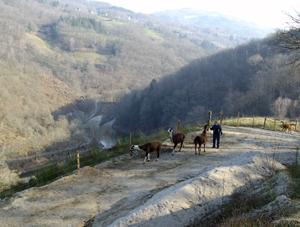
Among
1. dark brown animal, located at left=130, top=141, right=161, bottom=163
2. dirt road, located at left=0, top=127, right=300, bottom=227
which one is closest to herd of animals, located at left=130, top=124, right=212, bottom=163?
dark brown animal, located at left=130, top=141, right=161, bottom=163

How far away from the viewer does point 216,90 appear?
128 metres

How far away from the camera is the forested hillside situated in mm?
99750

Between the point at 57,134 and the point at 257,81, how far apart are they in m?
53.9

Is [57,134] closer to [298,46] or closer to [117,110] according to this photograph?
[117,110]

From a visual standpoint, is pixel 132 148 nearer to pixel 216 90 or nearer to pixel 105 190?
pixel 105 190

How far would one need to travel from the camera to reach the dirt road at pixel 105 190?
1431cm

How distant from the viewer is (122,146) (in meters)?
24.4

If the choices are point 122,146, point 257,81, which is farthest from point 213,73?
point 122,146

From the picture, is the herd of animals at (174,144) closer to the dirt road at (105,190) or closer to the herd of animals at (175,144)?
the herd of animals at (175,144)

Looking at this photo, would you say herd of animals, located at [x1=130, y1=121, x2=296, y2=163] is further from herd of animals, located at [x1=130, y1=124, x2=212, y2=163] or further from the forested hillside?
the forested hillside

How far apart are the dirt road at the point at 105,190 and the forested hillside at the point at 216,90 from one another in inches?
2955

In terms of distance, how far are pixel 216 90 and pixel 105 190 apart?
372ft

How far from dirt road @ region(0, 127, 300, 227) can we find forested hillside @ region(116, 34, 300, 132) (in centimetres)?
7506

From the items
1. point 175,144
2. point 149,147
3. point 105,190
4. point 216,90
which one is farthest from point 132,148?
point 216,90
